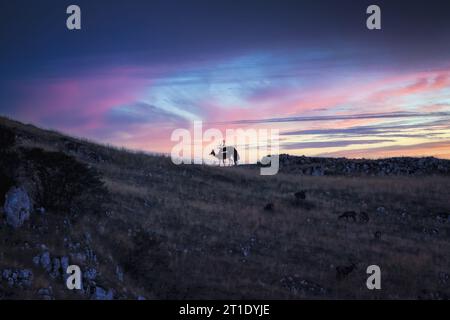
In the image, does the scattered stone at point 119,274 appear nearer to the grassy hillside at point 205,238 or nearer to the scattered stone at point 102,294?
the grassy hillside at point 205,238

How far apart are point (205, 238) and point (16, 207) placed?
935 cm

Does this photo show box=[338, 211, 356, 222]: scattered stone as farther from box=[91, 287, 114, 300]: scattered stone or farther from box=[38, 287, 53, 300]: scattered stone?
box=[38, 287, 53, 300]: scattered stone

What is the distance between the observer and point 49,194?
66.3 ft

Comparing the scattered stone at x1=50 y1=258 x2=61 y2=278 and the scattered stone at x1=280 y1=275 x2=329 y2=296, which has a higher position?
the scattered stone at x1=50 y1=258 x2=61 y2=278

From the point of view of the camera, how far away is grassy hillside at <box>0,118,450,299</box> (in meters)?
17.6

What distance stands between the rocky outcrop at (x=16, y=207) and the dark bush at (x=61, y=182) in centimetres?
188

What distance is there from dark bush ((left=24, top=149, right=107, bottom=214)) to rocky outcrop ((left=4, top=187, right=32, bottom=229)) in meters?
1.88

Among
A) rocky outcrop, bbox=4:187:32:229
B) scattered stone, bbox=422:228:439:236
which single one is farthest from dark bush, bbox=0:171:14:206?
scattered stone, bbox=422:228:439:236

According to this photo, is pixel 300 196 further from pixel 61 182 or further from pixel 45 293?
pixel 45 293

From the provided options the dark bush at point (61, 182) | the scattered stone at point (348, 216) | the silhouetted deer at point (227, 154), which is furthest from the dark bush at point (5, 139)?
the silhouetted deer at point (227, 154)

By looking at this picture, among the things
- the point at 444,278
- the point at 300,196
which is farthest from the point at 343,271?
the point at 300,196

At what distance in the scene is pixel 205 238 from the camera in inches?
941

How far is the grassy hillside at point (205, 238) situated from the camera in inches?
693
